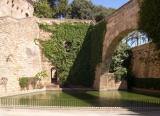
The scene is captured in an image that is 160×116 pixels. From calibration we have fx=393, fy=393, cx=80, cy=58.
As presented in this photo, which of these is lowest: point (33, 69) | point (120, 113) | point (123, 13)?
point (120, 113)

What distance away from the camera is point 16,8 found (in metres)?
40.8

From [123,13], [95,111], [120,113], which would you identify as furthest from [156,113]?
[123,13]

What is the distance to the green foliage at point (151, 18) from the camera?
1666 cm

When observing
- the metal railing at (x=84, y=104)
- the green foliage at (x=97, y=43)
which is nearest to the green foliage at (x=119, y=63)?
the green foliage at (x=97, y=43)

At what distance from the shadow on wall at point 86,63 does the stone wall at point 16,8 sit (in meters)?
8.17

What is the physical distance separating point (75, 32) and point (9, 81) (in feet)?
35.6

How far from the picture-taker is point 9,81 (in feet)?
89.5

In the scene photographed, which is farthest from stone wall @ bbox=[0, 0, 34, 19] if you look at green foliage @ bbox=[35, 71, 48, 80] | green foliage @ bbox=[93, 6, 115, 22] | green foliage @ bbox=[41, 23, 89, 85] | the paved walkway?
the paved walkway

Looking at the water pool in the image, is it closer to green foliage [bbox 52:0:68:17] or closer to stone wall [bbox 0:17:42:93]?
stone wall [bbox 0:17:42:93]

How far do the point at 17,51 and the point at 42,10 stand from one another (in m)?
18.0

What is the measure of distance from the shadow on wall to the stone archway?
1283mm

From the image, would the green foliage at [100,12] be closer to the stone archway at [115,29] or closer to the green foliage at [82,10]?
the green foliage at [82,10]

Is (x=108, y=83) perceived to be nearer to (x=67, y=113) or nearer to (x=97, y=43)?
(x=97, y=43)

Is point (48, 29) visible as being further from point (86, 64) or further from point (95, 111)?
point (95, 111)
